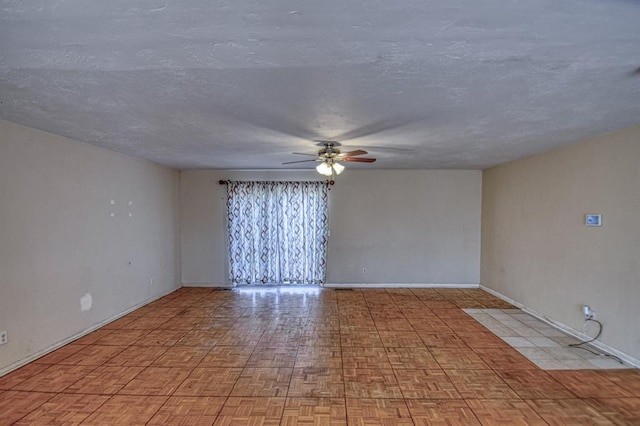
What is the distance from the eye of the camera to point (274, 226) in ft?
19.5

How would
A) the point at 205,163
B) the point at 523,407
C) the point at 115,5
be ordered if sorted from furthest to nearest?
the point at 205,163
the point at 523,407
the point at 115,5

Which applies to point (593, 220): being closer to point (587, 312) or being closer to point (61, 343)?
point (587, 312)

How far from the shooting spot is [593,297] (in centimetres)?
341

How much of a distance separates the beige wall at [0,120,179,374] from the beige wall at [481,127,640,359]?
5560 mm

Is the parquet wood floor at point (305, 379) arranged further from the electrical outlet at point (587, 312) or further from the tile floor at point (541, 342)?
the electrical outlet at point (587, 312)

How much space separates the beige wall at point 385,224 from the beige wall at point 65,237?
1.10 m

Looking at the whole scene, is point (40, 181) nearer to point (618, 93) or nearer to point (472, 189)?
point (618, 93)

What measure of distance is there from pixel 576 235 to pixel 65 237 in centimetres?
562

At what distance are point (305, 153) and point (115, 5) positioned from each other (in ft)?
9.91

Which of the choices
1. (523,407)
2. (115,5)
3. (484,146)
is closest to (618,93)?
(484,146)

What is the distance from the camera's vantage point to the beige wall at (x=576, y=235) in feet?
9.91

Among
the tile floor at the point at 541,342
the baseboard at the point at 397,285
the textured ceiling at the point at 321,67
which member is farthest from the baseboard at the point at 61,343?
the tile floor at the point at 541,342

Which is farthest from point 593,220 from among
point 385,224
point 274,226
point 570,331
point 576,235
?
point 274,226

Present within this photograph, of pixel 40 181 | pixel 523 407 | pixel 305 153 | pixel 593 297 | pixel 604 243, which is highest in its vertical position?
pixel 305 153
